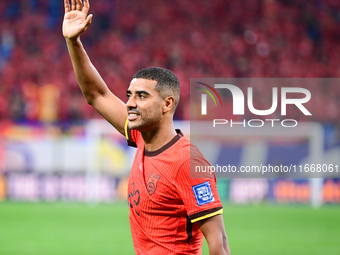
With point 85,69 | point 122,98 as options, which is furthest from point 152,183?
point 122,98

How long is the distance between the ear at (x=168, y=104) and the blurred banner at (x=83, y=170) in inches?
452

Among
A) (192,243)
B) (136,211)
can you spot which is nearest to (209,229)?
(192,243)

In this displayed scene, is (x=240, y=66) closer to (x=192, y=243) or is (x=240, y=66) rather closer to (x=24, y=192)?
(x=24, y=192)

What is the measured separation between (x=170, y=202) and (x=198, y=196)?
220mm

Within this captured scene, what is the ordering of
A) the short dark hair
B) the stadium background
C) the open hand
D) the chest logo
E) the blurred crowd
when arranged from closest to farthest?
the chest logo
the short dark hair
the open hand
the stadium background
the blurred crowd

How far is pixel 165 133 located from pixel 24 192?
39.9ft

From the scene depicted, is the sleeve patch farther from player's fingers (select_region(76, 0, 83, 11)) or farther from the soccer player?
player's fingers (select_region(76, 0, 83, 11))

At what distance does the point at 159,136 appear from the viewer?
3.72 meters

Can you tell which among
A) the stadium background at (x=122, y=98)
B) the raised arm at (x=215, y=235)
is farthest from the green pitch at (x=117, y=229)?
the raised arm at (x=215, y=235)

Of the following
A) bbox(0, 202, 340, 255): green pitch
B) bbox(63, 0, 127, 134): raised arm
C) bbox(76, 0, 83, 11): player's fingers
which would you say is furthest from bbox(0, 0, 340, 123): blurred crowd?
bbox(76, 0, 83, 11): player's fingers

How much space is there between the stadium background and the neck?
5.96 m

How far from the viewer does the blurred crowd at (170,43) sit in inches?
733

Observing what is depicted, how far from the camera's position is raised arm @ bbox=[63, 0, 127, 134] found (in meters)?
3.93

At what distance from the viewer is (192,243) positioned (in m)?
3.57
